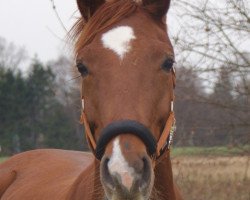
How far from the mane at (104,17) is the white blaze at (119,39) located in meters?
0.09

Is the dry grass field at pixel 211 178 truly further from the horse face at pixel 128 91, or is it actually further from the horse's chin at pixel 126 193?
the horse's chin at pixel 126 193

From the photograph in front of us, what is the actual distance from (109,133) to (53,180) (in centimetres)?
221

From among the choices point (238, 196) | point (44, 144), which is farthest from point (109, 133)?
point (44, 144)

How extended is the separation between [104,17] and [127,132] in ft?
2.78

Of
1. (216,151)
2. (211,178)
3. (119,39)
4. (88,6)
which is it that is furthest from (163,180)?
(211,178)

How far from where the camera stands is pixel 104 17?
326 centimetres

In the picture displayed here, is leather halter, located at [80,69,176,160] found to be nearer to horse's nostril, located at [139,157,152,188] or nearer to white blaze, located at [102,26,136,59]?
horse's nostril, located at [139,157,152,188]

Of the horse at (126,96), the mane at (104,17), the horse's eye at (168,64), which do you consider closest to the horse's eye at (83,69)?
the horse at (126,96)

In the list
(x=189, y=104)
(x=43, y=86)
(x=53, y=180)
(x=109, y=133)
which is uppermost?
(x=109, y=133)

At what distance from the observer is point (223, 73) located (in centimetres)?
761

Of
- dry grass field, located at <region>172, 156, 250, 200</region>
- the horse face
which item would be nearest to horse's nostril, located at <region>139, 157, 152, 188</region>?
the horse face

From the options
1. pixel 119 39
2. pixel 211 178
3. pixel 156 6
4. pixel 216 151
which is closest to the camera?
pixel 119 39

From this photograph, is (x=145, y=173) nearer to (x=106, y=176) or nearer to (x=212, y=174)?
(x=106, y=176)

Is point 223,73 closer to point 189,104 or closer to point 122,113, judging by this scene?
point 189,104
